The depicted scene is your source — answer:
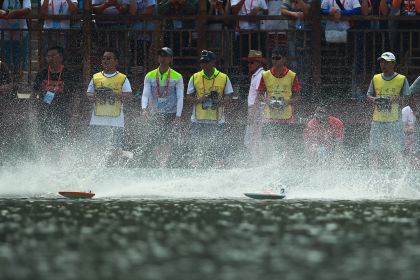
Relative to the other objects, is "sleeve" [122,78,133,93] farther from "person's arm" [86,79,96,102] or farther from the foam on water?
the foam on water

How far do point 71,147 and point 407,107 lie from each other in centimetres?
518

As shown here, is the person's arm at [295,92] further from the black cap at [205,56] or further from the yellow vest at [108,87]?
the yellow vest at [108,87]

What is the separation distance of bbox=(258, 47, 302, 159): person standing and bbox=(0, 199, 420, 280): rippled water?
3.61 m

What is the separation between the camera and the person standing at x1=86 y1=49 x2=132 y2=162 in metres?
20.0

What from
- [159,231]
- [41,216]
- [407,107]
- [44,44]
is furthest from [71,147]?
[159,231]

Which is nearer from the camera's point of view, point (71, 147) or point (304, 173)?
point (304, 173)

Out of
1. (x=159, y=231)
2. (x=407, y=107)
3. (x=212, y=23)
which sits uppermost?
(x=212, y=23)

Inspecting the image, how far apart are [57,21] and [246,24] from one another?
3.10 m

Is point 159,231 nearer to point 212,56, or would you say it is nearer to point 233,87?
point 212,56

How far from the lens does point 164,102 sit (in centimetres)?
2012

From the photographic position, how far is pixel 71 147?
20.6 m

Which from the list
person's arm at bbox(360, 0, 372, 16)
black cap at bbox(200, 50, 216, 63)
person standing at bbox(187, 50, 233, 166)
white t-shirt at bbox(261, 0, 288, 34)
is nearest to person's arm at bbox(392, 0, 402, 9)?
person's arm at bbox(360, 0, 372, 16)

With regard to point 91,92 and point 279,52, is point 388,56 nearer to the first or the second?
point 279,52

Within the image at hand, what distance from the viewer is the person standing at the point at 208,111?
20.0 m
